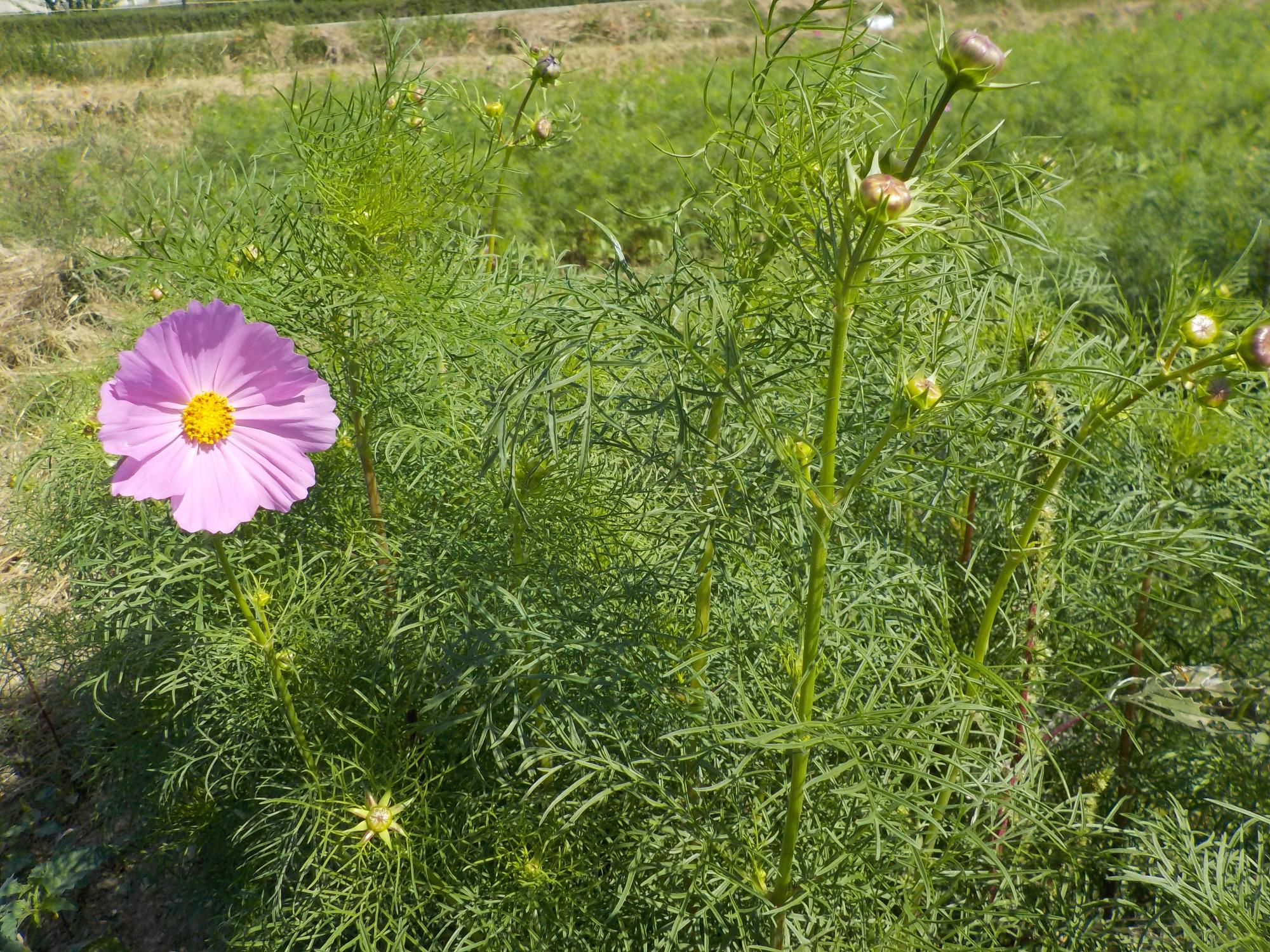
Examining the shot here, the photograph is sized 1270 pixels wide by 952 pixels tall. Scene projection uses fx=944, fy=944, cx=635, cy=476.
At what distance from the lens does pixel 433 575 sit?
3.84ft

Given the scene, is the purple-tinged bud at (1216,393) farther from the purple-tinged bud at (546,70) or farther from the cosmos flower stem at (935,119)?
the purple-tinged bud at (546,70)

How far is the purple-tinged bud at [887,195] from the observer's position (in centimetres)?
67

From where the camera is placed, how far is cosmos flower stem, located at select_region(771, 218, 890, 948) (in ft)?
2.48

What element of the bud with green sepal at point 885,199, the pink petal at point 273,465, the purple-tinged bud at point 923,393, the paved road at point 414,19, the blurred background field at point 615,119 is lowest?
the blurred background field at point 615,119

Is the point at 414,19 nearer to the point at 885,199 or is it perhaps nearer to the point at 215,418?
the point at 215,418

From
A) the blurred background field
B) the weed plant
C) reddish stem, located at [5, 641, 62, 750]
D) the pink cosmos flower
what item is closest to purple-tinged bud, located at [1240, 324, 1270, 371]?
the weed plant

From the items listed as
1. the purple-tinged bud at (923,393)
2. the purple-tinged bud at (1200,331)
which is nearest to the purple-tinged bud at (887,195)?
the purple-tinged bud at (923,393)

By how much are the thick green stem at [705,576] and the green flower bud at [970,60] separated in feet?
1.12

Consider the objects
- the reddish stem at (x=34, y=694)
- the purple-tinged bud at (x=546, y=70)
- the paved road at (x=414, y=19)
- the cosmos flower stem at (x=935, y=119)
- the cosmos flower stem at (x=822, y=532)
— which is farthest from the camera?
the paved road at (x=414, y=19)

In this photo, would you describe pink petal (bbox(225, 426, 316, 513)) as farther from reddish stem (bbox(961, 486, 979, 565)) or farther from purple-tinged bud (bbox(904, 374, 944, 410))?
reddish stem (bbox(961, 486, 979, 565))

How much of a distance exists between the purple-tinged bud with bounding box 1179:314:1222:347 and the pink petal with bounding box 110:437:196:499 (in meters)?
0.95

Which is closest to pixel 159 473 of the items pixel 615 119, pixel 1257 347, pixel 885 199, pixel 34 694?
pixel 885 199

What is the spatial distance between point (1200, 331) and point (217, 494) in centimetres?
94

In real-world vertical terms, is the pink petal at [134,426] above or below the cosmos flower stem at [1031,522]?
above
